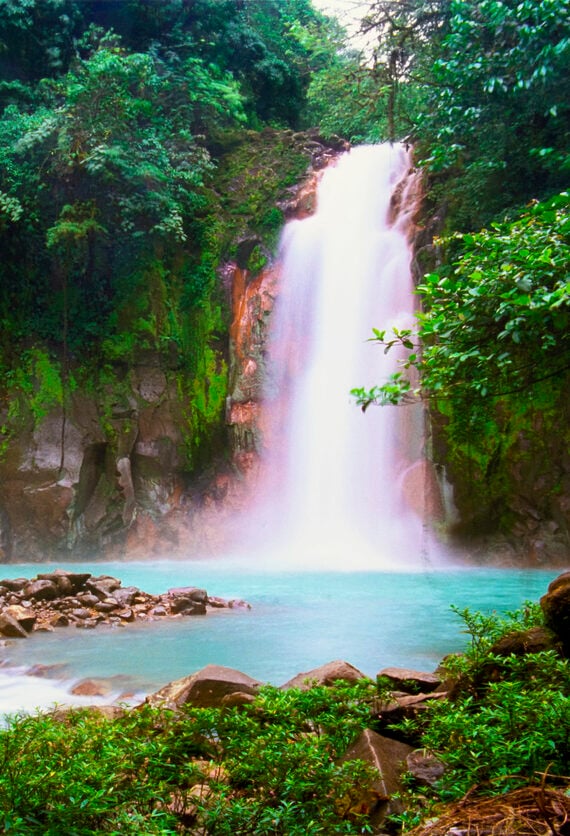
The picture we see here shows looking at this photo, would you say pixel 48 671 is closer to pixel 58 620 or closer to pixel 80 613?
pixel 58 620

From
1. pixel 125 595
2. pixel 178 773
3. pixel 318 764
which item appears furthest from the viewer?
pixel 125 595

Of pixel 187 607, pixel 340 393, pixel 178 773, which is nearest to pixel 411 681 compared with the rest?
pixel 178 773

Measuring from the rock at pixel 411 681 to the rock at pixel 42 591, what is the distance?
5489 millimetres

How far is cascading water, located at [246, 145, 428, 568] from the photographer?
45.8 feet

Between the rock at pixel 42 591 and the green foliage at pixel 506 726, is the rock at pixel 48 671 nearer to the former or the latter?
the rock at pixel 42 591

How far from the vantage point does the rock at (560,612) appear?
3.37 meters

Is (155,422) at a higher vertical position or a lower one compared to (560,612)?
higher

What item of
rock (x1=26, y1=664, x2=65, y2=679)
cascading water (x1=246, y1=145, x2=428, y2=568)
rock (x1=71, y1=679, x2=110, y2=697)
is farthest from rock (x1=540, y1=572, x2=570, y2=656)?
cascading water (x1=246, y1=145, x2=428, y2=568)

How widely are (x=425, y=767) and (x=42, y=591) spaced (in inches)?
260

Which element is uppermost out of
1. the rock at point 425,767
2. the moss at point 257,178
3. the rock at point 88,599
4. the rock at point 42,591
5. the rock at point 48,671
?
the moss at point 257,178

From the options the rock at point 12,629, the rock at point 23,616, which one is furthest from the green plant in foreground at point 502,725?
the rock at point 23,616

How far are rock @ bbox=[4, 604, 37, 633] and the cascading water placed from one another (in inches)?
251

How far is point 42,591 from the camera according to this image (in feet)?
27.0

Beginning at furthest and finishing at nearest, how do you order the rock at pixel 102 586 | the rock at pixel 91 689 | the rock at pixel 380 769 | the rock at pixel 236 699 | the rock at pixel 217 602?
the rock at pixel 217 602, the rock at pixel 102 586, the rock at pixel 91 689, the rock at pixel 236 699, the rock at pixel 380 769
